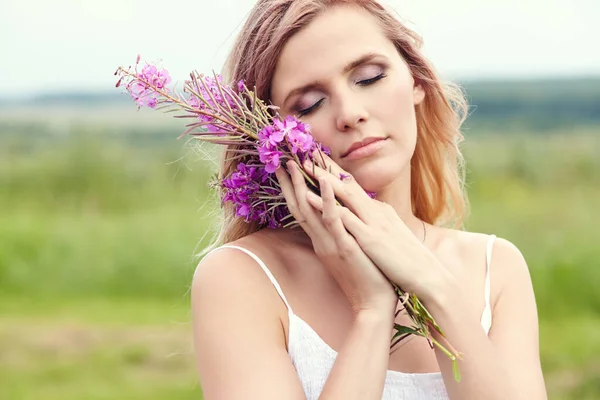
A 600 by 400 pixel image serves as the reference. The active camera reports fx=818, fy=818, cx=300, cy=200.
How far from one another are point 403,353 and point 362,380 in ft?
1.45

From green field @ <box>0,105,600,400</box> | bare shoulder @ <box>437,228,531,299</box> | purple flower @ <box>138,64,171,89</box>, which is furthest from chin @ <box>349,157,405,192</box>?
green field @ <box>0,105,600,400</box>

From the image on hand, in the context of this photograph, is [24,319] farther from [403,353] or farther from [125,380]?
[403,353]

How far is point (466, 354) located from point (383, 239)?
384 millimetres

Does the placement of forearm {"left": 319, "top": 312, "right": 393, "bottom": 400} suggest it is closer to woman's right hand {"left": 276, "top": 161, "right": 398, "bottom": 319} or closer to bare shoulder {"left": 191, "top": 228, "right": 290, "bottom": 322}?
woman's right hand {"left": 276, "top": 161, "right": 398, "bottom": 319}

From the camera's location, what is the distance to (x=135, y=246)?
12.0m

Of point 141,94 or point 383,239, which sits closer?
point 383,239

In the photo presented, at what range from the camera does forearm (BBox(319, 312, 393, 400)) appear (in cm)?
209

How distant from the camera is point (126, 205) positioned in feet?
42.5

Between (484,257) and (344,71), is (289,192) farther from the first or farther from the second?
(484,257)

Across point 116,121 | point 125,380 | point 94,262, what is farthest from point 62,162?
point 125,380

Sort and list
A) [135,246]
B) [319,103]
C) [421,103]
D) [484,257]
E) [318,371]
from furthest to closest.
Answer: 1. [135,246]
2. [421,103]
3. [484,257]
4. [319,103]
5. [318,371]

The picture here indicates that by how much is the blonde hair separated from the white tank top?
1.53ft

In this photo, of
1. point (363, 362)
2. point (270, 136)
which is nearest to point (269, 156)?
point (270, 136)

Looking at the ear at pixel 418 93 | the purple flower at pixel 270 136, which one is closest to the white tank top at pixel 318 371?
the purple flower at pixel 270 136
